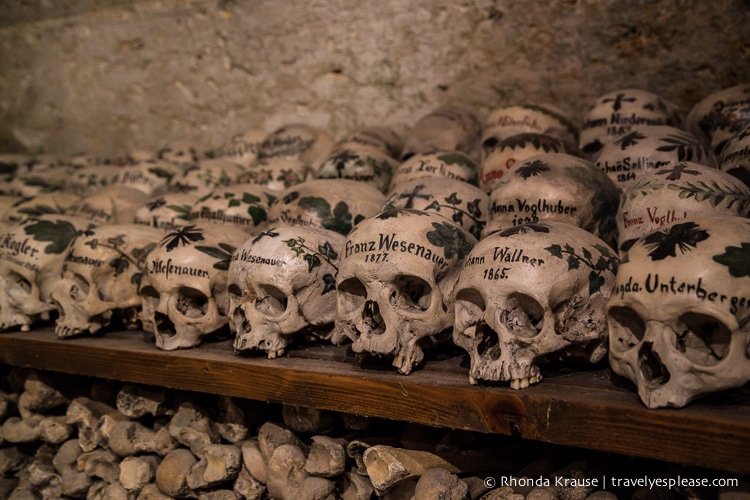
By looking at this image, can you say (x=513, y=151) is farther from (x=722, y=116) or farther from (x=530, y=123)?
(x=722, y=116)

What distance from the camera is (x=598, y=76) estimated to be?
2.52 meters

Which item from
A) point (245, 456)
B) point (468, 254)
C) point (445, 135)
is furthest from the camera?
point (445, 135)

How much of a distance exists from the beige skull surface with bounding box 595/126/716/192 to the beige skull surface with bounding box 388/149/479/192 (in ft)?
1.35

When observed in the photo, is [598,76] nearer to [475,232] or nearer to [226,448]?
[475,232]

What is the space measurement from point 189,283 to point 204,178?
0.86m

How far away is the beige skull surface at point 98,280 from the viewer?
6.40 ft

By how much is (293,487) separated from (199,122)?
7.90 feet

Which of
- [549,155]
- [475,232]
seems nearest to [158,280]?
[475,232]

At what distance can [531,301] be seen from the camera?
53.5 inches

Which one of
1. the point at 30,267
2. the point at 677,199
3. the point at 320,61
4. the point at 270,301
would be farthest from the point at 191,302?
the point at 320,61

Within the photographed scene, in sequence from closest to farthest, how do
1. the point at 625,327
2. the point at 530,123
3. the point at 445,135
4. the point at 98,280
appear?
1. the point at 625,327
2. the point at 98,280
3. the point at 530,123
4. the point at 445,135

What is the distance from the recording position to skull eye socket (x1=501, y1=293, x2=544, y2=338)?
4.41 ft

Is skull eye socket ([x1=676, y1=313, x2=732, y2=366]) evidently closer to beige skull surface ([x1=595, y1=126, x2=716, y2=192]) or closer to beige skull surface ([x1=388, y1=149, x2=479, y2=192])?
beige skull surface ([x1=595, y1=126, x2=716, y2=192])

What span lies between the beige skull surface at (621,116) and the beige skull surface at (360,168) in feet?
2.09
